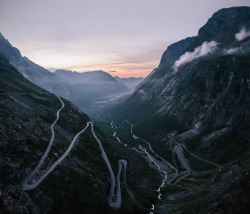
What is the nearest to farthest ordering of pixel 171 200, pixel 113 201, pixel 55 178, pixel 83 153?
1. pixel 55 178
2. pixel 113 201
3. pixel 171 200
4. pixel 83 153

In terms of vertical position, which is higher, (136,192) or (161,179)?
(136,192)

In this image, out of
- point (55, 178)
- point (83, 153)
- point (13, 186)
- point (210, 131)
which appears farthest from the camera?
point (210, 131)

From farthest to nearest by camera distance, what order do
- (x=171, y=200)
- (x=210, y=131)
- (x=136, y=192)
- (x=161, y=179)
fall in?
(x=210, y=131), (x=161, y=179), (x=136, y=192), (x=171, y=200)

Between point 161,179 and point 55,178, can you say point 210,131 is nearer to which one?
point 161,179

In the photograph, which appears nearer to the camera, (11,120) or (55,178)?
(55,178)

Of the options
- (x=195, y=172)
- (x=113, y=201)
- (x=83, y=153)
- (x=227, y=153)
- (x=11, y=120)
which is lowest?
(x=195, y=172)

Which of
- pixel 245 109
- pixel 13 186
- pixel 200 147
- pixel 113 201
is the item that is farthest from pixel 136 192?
pixel 245 109

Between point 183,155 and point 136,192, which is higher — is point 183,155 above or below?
below

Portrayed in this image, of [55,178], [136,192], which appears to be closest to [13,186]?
[55,178]

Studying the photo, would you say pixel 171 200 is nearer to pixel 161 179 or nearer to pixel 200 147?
pixel 161 179
